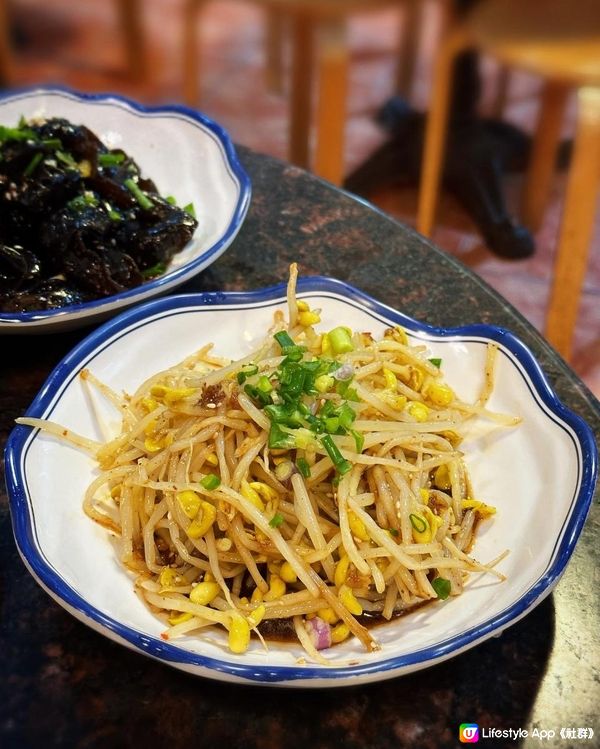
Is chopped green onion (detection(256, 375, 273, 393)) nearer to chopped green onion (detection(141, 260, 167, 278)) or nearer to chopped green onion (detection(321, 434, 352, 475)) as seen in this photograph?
chopped green onion (detection(321, 434, 352, 475))

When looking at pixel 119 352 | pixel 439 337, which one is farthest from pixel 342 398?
pixel 119 352

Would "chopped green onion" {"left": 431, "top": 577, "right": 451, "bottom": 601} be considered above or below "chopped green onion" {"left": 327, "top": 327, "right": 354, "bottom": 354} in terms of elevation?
below

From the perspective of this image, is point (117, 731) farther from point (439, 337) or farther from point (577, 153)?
point (577, 153)

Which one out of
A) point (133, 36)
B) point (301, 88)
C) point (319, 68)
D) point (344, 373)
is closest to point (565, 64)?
point (319, 68)

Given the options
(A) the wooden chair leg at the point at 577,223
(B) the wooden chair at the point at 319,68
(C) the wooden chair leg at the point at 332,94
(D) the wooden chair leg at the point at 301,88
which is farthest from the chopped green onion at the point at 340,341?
(D) the wooden chair leg at the point at 301,88

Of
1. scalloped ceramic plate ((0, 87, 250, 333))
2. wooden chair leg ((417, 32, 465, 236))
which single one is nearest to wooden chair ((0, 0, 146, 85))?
wooden chair leg ((417, 32, 465, 236))

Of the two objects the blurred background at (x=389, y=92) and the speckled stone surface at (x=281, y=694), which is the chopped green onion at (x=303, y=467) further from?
the blurred background at (x=389, y=92)

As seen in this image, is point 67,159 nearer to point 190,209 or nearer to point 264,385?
point 190,209
